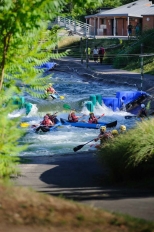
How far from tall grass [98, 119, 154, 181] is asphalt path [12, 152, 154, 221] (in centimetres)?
51

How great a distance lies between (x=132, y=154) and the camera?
41.6ft

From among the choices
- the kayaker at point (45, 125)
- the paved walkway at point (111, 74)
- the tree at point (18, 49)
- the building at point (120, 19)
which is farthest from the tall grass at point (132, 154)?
the building at point (120, 19)

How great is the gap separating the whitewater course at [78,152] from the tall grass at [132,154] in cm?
58

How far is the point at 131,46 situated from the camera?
1970 inches

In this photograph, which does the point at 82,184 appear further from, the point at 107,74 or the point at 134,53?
the point at 134,53

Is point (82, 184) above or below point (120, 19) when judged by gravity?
below

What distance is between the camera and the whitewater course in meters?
10.7

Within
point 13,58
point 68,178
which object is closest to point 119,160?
point 68,178

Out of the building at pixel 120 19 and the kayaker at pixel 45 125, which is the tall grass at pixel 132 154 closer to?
the kayaker at pixel 45 125

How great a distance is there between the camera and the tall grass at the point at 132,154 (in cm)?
1255

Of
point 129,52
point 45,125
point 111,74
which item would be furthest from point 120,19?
point 45,125

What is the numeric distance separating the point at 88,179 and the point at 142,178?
64.8 inches

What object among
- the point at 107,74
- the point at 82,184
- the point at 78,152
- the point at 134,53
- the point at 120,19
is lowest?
the point at 107,74

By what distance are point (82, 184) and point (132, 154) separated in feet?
4.87
